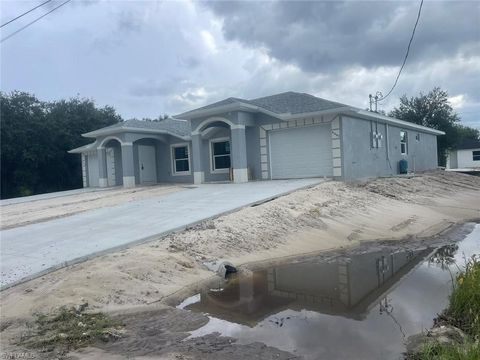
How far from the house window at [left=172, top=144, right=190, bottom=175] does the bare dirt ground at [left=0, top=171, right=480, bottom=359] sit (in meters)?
11.1

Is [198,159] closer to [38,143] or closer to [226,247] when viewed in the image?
[226,247]

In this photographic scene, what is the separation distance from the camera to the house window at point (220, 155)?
23422mm

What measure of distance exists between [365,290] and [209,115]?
15670 mm

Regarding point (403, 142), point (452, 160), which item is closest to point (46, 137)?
point (403, 142)

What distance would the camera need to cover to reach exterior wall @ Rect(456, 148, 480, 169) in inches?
2025

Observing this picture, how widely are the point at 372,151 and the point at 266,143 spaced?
546 cm

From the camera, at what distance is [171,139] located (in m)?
27.5

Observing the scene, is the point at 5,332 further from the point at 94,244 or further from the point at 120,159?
the point at 120,159

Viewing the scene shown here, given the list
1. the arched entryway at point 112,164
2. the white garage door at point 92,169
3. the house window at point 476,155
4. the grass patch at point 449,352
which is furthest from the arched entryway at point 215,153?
the house window at point 476,155

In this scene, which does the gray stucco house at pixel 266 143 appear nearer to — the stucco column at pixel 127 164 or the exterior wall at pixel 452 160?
the stucco column at pixel 127 164

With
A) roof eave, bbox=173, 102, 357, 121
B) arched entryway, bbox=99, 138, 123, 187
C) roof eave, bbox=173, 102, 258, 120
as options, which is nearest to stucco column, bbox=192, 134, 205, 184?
roof eave, bbox=173, 102, 258, 120

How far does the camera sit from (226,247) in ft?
34.8

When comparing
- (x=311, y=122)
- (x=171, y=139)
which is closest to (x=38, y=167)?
(x=171, y=139)

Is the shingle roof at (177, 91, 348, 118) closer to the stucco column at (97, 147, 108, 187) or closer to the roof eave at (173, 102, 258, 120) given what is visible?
the roof eave at (173, 102, 258, 120)
